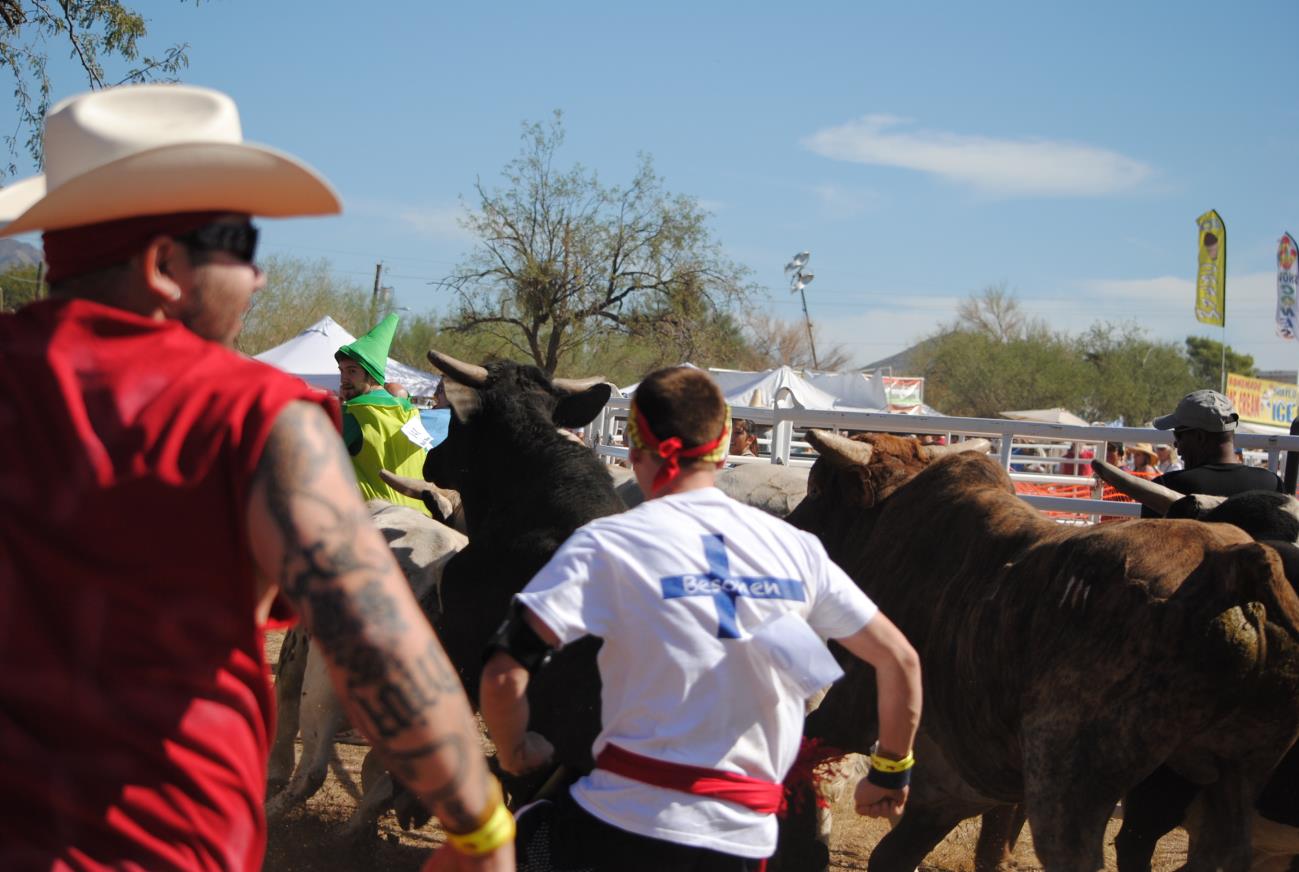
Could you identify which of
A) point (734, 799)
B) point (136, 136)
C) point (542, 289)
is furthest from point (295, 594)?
point (542, 289)

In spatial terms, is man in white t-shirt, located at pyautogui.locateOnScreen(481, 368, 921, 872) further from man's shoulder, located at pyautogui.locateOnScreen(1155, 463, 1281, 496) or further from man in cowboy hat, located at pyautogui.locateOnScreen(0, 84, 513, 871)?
man's shoulder, located at pyautogui.locateOnScreen(1155, 463, 1281, 496)

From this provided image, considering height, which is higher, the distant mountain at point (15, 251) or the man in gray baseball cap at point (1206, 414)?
the distant mountain at point (15, 251)

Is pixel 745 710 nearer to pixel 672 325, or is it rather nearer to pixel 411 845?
pixel 411 845

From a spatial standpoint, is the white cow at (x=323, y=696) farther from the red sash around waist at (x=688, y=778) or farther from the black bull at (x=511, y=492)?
the red sash around waist at (x=688, y=778)

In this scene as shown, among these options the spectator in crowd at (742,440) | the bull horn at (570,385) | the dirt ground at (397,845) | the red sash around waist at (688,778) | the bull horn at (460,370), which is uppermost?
the bull horn at (460,370)

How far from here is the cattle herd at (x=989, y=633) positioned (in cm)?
375

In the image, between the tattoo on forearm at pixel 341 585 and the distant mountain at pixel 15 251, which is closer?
the tattoo on forearm at pixel 341 585

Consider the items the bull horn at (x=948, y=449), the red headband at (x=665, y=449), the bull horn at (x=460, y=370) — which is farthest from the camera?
the bull horn at (x=948, y=449)

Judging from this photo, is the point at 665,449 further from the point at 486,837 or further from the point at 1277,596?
the point at 1277,596

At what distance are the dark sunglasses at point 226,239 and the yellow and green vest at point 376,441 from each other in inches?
227

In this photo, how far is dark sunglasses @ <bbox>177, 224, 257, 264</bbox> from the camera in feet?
5.84

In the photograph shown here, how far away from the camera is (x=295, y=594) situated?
165 cm

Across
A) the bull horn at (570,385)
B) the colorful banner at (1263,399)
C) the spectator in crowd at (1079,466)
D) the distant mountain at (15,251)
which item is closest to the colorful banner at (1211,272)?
the colorful banner at (1263,399)

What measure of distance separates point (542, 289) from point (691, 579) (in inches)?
1103
